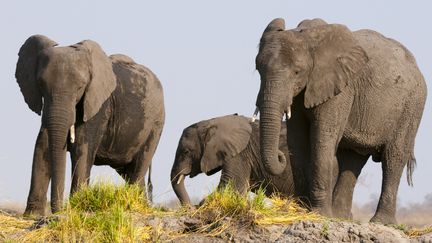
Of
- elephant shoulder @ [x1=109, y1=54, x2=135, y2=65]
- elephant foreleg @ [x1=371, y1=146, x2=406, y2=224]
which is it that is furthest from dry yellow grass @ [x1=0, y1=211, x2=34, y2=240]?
elephant shoulder @ [x1=109, y1=54, x2=135, y2=65]

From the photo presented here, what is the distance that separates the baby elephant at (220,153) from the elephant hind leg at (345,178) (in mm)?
4248

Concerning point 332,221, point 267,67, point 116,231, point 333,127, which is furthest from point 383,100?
point 116,231

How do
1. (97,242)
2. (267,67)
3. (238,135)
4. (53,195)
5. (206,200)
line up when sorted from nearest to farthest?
1. (97,242)
2. (206,200)
3. (267,67)
4. (53,195)
5. (238,135)

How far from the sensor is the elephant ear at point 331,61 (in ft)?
48.0

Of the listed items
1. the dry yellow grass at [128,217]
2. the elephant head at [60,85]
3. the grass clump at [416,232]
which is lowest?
the grass clump at [416,232]

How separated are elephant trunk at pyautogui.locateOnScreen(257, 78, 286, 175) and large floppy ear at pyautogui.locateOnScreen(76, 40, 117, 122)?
3624mm

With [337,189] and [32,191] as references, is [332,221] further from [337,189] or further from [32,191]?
[32,191]

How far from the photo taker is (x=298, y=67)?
563 inches

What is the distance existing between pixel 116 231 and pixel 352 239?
7.21ft

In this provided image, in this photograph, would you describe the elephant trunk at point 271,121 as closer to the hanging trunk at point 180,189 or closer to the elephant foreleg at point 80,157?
the elephant foreleg at point 80,157

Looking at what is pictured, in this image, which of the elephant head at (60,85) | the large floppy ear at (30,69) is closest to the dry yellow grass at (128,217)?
the elephant head at (60,85)

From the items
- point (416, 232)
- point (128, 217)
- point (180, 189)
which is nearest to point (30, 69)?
point (180, 189)

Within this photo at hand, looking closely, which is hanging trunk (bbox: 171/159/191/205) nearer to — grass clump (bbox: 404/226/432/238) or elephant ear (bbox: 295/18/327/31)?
elephant ear (bbox: 295/18/327/31)

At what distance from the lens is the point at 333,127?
48.7ft
